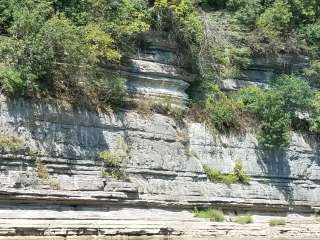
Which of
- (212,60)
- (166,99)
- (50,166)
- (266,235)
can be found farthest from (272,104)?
(50,166)

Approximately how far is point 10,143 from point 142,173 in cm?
433

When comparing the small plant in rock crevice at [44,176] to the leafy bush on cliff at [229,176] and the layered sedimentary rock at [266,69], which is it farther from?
the layered sedimentary rock at [266,69]

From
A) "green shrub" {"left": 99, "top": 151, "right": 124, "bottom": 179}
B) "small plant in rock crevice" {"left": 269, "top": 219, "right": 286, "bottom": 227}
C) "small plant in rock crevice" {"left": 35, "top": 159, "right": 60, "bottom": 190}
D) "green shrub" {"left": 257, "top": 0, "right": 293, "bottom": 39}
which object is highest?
"green shrub" {"left": 257, "top": 0, "right": 293, "bottom": 39}

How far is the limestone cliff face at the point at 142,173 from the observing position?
16.4 meters

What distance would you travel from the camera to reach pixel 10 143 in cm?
1655

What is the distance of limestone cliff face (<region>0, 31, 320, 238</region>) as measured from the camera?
1636 centimetres

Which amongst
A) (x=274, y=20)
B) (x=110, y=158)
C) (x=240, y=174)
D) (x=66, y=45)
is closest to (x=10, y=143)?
(x=110, y=158)

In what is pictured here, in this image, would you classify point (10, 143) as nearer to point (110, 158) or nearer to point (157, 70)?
point (110, 158)

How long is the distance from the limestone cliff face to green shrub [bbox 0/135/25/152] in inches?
1.7

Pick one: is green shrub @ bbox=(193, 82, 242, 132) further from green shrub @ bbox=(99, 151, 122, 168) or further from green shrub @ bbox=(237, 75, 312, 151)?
green shrub @ bbox=(99, 151, 122, 168)

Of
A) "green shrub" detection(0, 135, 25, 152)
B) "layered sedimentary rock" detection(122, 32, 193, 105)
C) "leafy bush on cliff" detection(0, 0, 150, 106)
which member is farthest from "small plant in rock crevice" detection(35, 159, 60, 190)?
"layered sedimentary rock" detection(122, 32, 193, 105)

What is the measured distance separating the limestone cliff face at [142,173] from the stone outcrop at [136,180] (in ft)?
0.10

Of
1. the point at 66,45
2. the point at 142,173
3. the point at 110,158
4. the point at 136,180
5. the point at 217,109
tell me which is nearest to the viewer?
the point at 66,45

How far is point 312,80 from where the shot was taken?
1024 inches
